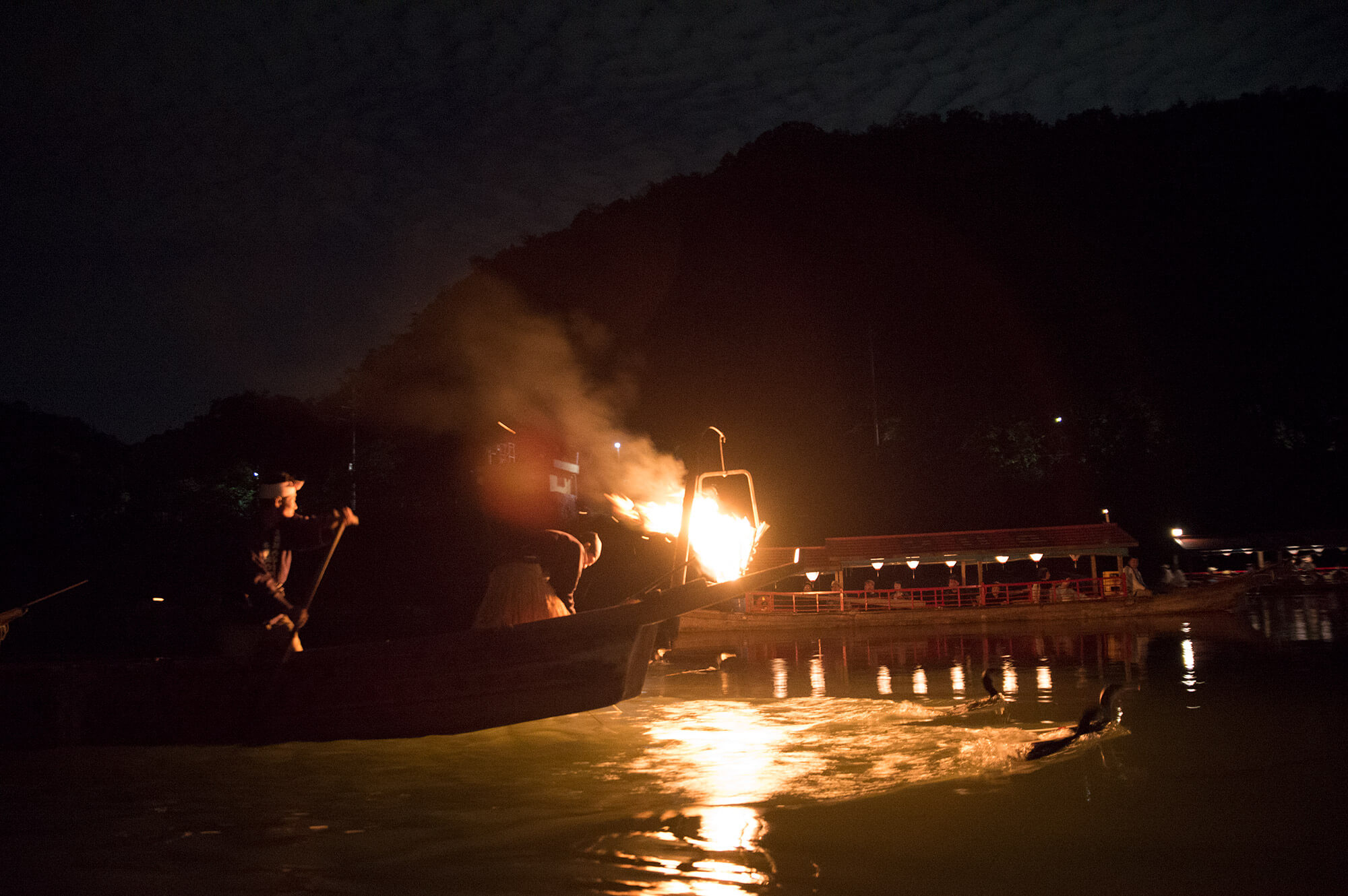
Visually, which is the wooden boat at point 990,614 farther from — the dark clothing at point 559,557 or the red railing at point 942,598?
the dark clothing at point 559,557

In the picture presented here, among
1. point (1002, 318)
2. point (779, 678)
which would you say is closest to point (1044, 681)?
point (779, 678)

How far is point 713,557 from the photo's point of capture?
410 inches

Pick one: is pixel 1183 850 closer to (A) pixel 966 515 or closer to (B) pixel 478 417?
(A) pixel 966 515

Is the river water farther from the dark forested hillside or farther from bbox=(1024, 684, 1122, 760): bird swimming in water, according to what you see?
the dark forested hillside

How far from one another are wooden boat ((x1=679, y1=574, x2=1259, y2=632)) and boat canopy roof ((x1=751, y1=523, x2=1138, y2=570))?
2.23m

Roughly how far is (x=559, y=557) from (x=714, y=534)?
81.7 inches

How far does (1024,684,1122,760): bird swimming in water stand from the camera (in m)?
7.95

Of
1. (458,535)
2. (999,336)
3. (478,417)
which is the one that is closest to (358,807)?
(458,535)

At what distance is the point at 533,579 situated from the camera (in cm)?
945

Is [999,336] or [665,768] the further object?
[999,336]

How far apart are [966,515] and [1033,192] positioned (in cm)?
2467

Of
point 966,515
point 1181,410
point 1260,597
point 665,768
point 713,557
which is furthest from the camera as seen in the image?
point 1181,410

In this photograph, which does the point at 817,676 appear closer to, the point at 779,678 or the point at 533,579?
the point at 779,678

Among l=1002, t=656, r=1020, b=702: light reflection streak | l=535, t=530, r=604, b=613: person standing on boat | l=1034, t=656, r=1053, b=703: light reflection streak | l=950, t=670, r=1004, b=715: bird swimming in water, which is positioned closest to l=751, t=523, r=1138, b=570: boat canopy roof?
l=1002, t=656, r=1020, b=702: light reflection streak
